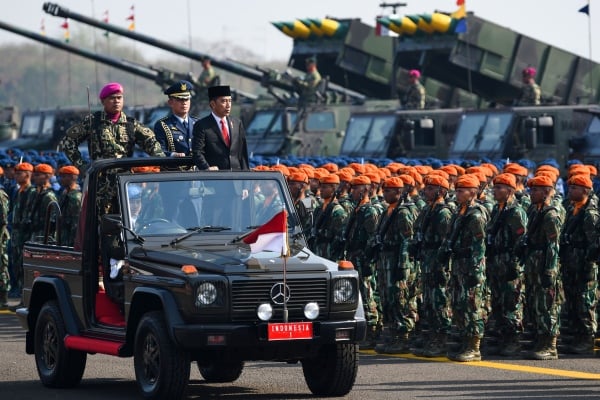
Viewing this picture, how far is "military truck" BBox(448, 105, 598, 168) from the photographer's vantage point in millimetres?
27427

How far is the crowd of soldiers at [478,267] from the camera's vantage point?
44.0ft

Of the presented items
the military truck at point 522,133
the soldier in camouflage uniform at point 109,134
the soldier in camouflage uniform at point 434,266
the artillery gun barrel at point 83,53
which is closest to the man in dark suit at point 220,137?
the soldier in camouflage uniform at point 109,134

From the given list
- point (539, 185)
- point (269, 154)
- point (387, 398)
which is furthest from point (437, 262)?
point (269, 154)

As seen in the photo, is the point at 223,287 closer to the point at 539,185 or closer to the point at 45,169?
the point at 539,185

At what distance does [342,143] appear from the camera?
32344 mm

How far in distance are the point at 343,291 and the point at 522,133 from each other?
18.5 m

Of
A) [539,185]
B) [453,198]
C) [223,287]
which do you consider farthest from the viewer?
[453,198]

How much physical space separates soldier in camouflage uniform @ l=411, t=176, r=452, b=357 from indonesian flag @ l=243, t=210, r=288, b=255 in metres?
3.74

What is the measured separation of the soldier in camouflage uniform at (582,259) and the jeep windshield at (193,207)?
3.60 meters

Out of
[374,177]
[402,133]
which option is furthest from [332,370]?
[402,133]

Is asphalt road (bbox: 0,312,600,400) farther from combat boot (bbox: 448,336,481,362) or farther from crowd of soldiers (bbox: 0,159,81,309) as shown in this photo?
crowd of soldiers (bbox: 0,159,81,309)

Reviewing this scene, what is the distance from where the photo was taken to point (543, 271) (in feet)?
44.0

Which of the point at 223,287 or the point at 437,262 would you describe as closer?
the point at 223,287

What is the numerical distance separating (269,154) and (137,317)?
24.2 meters
